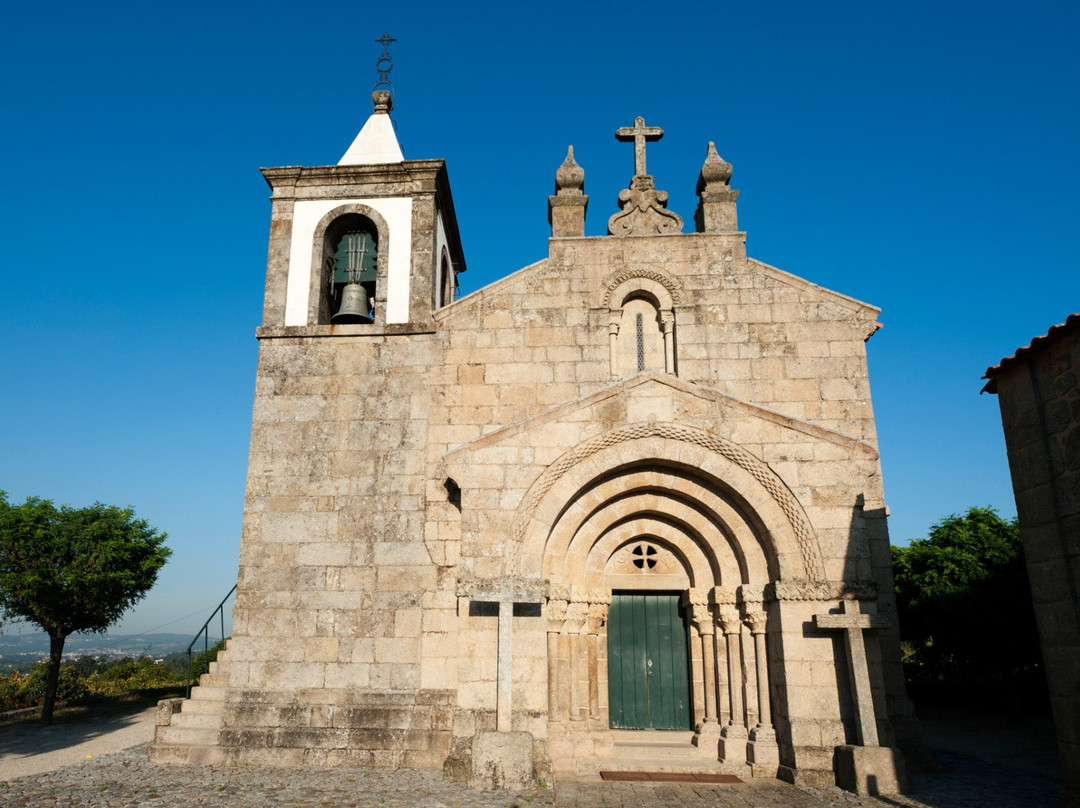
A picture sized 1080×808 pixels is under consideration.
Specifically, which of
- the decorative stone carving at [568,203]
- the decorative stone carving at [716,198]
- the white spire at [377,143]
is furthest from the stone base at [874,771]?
the white spire at [377,143]

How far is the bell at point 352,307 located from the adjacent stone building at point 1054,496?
9.15 metres

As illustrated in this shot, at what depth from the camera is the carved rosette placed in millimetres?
12156

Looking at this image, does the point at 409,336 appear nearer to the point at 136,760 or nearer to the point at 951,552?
the point at 136,760

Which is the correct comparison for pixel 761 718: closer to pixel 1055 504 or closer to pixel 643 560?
pixel 643 560

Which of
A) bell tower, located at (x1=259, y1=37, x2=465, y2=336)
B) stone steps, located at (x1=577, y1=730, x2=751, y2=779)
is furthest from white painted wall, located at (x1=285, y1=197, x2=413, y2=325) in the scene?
stone steps, located at (x1=577, y1=730, x2=751, y2=779)

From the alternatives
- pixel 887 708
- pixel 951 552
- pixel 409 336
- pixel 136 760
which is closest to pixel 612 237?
pixel 409 336

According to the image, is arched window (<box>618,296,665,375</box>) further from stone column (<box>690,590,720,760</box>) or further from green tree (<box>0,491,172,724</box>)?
green tree (<box>0,491,172,724</box>)

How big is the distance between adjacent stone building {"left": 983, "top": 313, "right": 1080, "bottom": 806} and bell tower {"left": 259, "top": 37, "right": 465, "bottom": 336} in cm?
834

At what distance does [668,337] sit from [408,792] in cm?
727

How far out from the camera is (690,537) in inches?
416

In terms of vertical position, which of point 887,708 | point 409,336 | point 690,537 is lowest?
point 887,708

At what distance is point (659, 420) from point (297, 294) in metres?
6.60

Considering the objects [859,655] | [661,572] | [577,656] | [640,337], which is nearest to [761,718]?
[859,655]

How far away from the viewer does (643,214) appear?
12266 millimetres
